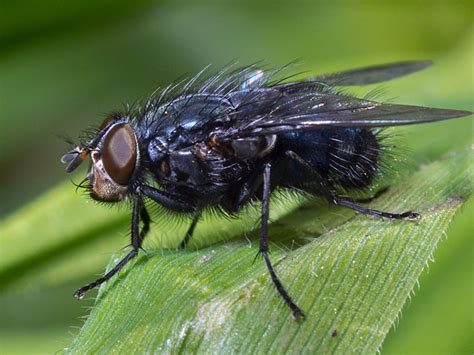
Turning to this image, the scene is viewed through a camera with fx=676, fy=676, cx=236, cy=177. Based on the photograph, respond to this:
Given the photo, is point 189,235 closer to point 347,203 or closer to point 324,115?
point 347,203

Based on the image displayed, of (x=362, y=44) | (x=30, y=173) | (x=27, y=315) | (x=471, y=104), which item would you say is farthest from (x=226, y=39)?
(x=27, y=315)

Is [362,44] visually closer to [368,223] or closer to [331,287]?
[368,223]

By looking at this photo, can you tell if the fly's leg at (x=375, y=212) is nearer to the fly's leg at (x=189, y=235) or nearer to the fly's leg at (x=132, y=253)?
the fly's leg at (x=189, y=235)

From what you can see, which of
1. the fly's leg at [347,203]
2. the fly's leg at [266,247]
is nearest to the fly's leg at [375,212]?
the fly's leg at [347,203]

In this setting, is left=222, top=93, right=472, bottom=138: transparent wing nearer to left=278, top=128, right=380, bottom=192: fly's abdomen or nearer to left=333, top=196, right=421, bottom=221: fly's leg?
left=278, top=128, right=380, bottom=192: fly's abdomen

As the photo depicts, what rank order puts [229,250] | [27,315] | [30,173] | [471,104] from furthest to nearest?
[30,173]
[27,315]
[471,104]
[229,250]

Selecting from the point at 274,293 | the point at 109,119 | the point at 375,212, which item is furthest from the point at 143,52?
the point at 274,293
